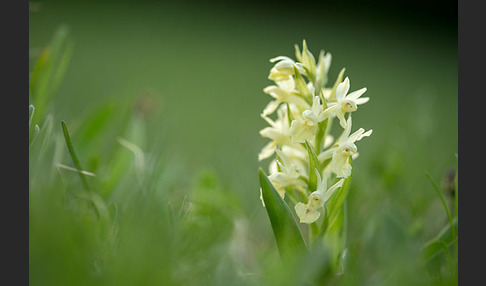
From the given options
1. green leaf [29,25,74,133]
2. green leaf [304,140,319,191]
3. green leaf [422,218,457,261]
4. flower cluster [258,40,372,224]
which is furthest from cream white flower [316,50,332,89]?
green leaf [29,25,74,133]

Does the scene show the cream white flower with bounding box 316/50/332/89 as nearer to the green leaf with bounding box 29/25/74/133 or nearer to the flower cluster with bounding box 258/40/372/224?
the flower cluster with bounding box 258/40/372/224

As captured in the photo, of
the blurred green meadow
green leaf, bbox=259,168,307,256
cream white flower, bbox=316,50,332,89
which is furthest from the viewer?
cream white flower, bbox=316,50,332,89

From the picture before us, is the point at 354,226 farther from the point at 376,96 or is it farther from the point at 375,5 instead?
the point at 375,5

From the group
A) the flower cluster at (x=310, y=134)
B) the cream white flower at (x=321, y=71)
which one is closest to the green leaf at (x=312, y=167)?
the flower cluster at (x=310, y=134)

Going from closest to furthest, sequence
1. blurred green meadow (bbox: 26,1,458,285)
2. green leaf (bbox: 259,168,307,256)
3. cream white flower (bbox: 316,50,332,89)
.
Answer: blurred green meadow (bbox: 26,1,458,285), green leaf (bbox: 259,168,307,256), cream white flower (bbox: 316,50,332,89)

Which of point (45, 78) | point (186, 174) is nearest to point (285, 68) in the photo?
point (45, 78)

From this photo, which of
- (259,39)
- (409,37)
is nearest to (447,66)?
(409,37)
